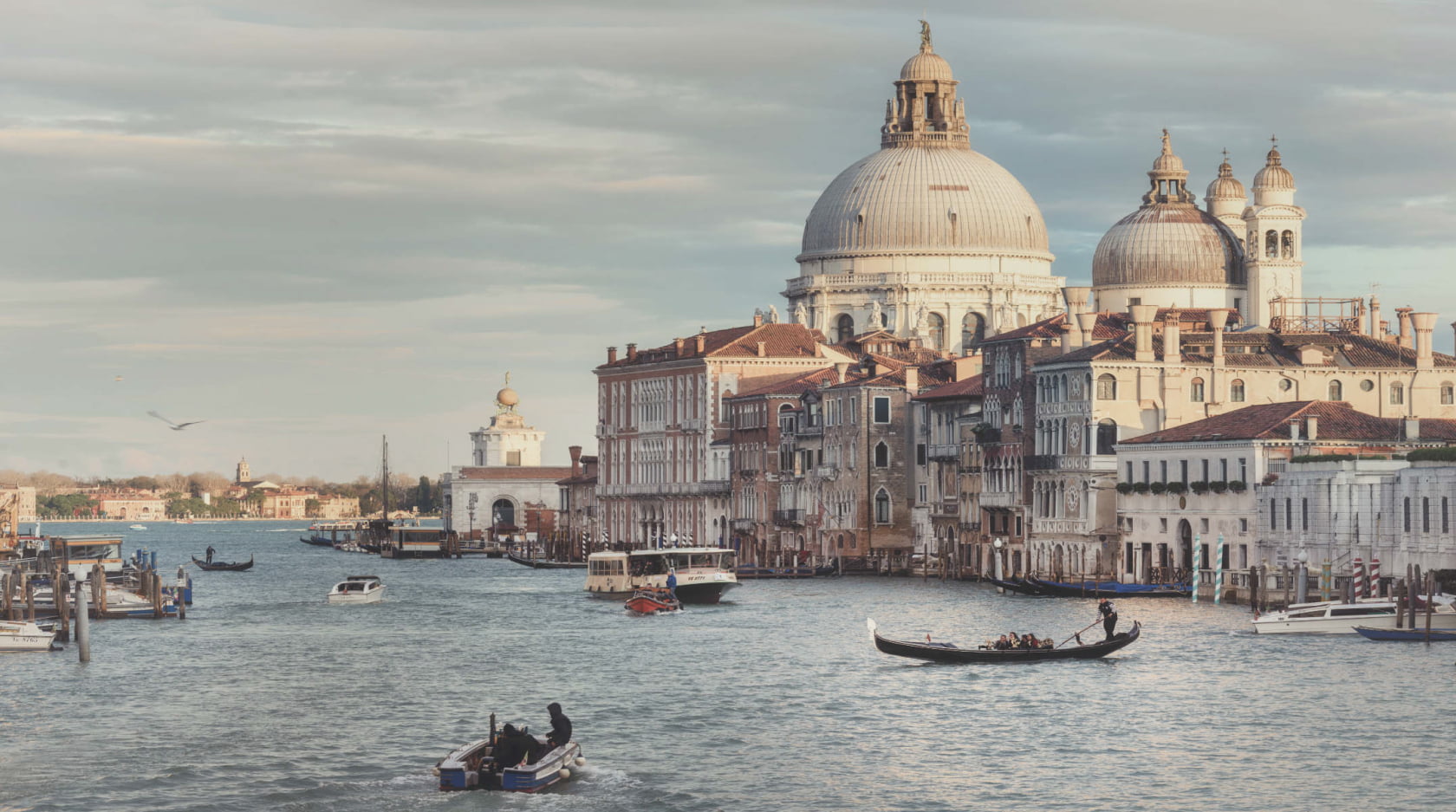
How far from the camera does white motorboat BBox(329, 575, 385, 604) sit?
254 ft

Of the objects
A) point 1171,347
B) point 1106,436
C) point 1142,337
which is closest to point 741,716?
point 1106,436

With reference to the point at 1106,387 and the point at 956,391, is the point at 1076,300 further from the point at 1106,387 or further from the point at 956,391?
the point at 1106,387

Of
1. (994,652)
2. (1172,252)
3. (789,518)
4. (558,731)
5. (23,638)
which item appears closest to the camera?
(558,731)

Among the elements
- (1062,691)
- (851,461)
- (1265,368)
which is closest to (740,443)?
(851,461)

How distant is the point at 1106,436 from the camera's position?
7875cm

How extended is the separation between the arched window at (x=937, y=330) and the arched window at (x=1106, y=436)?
2002 inches

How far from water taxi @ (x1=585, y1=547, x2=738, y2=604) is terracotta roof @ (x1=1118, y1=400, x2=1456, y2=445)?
1299 cm

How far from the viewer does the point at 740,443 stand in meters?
110

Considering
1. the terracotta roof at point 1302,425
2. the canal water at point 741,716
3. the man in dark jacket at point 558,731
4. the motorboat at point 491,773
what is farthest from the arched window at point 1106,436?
the motorboat at point 491,773

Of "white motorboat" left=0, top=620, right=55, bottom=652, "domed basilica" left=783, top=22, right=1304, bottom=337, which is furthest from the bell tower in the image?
"white motorboat" left=0, top=620, right=55, bottom=652

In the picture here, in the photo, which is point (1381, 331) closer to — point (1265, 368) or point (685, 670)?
point (1265, 368)

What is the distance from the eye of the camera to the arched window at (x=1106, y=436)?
78.6 meters

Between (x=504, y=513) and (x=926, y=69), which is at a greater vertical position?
(x=926, y=69)

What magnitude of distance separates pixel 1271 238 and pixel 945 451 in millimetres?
26085
